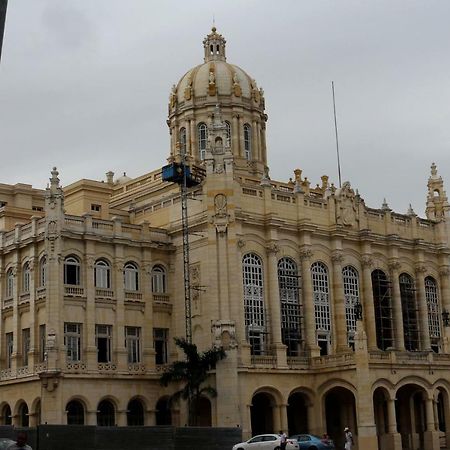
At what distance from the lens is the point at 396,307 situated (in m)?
61.7

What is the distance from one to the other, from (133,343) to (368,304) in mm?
17526

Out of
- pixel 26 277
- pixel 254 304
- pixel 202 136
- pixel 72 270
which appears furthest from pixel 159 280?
pixel 202 136

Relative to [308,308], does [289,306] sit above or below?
above

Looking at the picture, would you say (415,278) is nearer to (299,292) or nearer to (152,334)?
(299,292)

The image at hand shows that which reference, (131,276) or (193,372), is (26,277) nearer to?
(131,276)

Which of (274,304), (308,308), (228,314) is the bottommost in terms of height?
(228,314)

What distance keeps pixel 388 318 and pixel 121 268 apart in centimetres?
2071

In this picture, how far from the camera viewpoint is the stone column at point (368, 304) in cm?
5938

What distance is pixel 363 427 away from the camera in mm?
49938

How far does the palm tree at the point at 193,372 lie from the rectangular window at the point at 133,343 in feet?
11.5

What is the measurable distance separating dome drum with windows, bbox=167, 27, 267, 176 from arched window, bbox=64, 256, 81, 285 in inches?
611

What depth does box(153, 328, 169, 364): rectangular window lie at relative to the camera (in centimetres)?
5569

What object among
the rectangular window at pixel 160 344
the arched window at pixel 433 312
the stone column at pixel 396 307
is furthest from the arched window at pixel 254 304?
the arched window at pixel 433 312

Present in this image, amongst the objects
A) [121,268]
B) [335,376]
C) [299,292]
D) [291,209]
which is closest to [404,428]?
[335,376]
